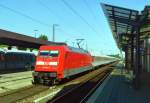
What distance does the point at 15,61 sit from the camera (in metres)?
47.5

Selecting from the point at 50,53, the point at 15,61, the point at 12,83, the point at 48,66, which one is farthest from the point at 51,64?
the point at 15,61

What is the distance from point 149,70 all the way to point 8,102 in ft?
83.1

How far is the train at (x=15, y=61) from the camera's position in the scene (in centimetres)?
4308

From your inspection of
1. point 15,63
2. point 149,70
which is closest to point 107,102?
point 149,70

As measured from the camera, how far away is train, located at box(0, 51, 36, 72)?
43.1 m

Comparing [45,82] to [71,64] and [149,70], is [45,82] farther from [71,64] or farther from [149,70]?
[149,70]

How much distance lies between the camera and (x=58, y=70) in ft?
78.2

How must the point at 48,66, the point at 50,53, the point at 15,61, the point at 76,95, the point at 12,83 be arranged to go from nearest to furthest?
the point at 76,95
the point at 48,66
the point at 50,53
the point at 12,83
the point at 15,61

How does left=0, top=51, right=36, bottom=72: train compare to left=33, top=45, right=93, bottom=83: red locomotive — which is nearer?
left=33, top=45, right=93, bottom=83: red locomotive

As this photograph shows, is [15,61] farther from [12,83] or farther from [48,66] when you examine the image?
[48,66]

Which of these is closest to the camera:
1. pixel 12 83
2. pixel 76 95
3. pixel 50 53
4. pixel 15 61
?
pixel 76 95

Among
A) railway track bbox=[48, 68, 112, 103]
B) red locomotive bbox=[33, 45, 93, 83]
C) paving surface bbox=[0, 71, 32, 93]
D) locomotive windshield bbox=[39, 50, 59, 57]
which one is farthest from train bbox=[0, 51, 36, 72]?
railway track bbox=[48, 68, 112, 103]

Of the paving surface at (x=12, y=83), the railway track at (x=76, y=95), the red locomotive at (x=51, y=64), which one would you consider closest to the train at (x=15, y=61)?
the paving surface at (x=12, y=83)

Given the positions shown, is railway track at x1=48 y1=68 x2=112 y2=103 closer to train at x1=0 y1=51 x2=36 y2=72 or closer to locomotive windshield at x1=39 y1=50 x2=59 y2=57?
locomotive windshield at x1=39 y1=50 x2=59 y2=57
